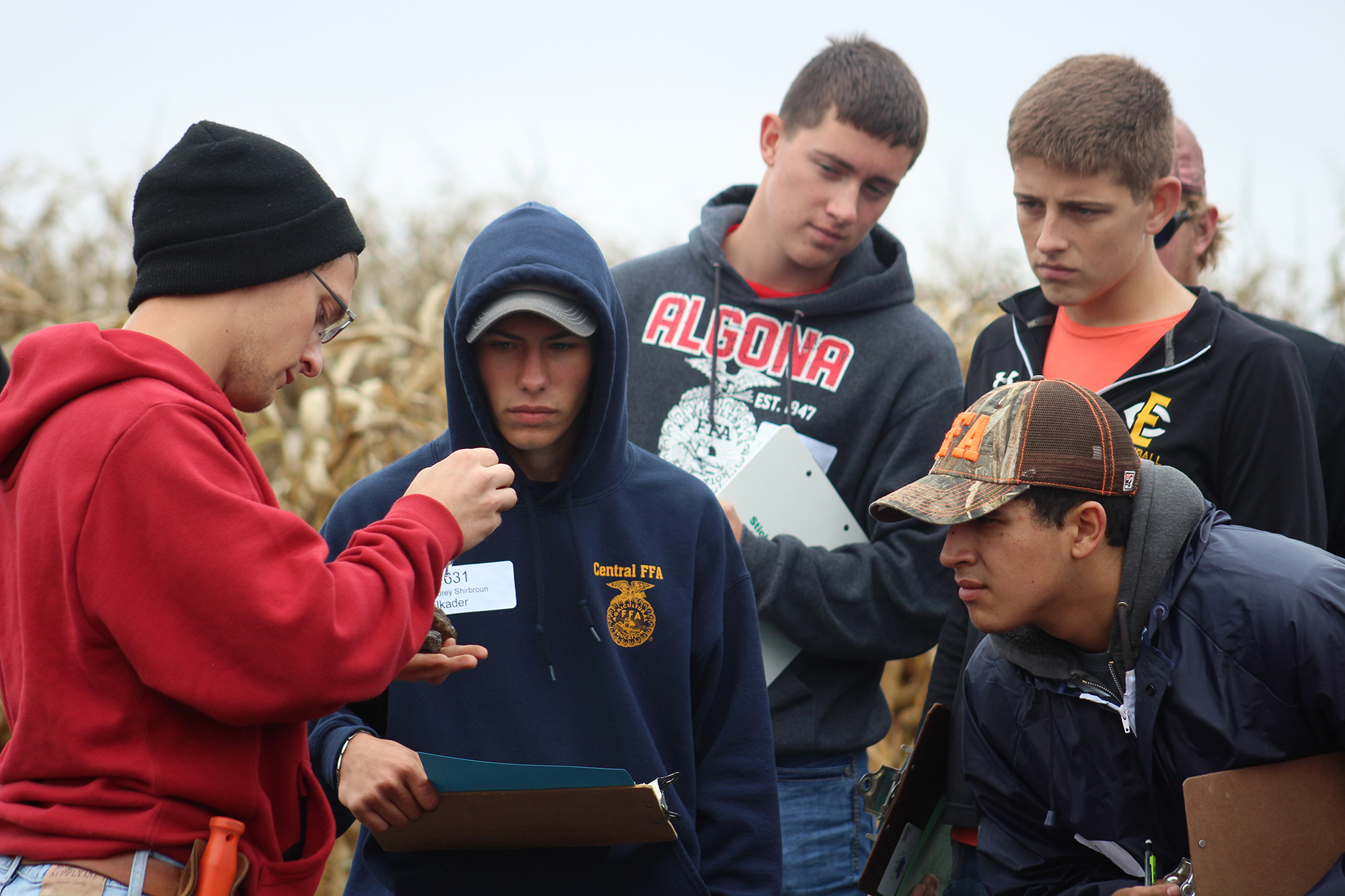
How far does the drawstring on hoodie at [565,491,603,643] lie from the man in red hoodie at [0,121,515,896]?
61 cm

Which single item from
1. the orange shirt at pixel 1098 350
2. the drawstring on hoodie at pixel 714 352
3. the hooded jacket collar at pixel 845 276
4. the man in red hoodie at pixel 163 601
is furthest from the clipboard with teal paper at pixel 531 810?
the hooded jacket collar at pixel 845 276

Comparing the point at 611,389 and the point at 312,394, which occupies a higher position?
the point at 611,389

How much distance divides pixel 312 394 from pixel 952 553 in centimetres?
287

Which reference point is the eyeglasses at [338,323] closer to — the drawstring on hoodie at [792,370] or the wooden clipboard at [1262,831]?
the drawstring on hoodie at [792,370]

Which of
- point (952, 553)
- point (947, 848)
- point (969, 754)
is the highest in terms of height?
point (952, 553)

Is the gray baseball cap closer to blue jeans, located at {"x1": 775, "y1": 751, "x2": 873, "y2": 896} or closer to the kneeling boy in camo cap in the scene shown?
the kneeling boy in camo cap

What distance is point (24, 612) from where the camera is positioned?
5.09 feet

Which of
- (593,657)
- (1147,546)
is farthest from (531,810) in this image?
(1147,546)

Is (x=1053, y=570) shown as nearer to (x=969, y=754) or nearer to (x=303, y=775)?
(x=969, y=754)

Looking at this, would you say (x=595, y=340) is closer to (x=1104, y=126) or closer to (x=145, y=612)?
(x=145, y=612)

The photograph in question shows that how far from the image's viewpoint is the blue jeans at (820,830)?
9.64 ft

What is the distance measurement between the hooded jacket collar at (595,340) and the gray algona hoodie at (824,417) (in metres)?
0.59

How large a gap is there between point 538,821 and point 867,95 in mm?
2269

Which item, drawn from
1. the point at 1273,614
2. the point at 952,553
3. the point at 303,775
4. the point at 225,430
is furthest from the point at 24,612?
the point at 1273,614
